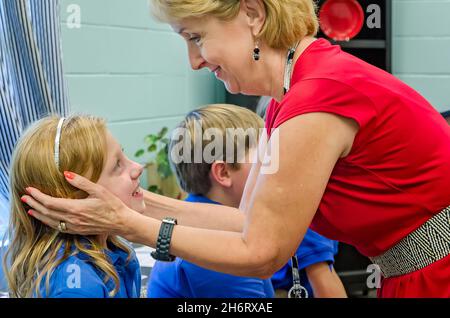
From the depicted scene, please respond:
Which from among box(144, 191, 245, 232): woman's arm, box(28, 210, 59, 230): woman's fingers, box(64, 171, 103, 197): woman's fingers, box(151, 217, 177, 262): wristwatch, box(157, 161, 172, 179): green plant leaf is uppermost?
box(64, 171, 103, 197): woman's fingers

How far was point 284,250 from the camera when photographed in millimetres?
1214

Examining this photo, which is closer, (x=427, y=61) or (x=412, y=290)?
(x=412, y=290)

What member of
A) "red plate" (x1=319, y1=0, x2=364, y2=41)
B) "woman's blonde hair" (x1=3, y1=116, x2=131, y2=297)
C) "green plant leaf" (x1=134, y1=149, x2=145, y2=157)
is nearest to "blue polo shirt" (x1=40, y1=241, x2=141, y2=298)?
"woman's blonde hair" (x1=3, y1=116, x2=131, y2=297)

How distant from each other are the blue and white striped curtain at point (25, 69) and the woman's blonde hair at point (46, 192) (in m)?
0.36

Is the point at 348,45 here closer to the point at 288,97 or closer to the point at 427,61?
the point at 427,61

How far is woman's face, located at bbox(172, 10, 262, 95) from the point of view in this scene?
4.37 ft

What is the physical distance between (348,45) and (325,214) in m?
2.08

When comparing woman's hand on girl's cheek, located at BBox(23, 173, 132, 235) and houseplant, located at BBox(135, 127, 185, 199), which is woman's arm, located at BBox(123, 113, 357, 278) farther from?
houseplant, located at BBox(135, 127, 185, 199)

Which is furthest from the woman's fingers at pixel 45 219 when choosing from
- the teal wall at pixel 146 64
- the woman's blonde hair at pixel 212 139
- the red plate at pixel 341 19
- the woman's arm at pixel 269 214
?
the red plate at pixel 341 19

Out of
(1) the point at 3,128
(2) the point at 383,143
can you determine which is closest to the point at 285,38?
(2) the point at 383,143

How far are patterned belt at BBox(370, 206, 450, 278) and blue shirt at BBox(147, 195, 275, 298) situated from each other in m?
Result: 0.43

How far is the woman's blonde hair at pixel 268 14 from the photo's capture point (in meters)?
1.30

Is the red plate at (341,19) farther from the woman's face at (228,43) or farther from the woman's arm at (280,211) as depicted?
the woman's arm at (280,211)

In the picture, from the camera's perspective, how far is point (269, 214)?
1.20m
